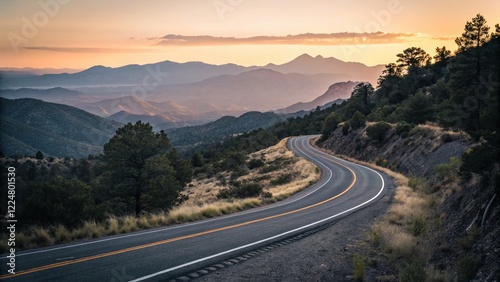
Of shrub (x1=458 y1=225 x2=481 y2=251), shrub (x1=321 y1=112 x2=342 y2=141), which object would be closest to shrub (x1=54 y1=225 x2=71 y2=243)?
shrub (x1=458 y1=225 x2=481 y2=251)

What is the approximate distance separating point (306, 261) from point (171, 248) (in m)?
4.11

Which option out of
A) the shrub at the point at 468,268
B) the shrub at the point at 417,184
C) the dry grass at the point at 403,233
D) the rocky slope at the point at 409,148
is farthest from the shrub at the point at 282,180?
the shrub at the point at 468,268

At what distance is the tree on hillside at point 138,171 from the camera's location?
82.8ft

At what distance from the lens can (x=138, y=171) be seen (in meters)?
25.8

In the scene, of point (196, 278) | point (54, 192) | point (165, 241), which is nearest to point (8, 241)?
point (165, 241)

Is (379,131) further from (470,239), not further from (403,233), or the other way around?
(470,239)

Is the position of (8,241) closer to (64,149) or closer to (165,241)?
(165,241)

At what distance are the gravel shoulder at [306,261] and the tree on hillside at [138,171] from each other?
50.9ft

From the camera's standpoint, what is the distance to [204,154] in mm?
80438

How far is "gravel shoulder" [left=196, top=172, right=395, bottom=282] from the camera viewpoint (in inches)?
336

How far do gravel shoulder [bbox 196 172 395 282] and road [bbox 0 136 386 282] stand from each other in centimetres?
70

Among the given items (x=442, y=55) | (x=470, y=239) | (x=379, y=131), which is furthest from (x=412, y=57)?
(x=470, y=239)

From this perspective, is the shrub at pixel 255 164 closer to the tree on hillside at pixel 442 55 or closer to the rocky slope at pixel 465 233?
the rocky slope at pixel 465 233

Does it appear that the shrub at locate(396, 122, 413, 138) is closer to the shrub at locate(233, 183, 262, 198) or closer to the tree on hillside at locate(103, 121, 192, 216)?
the shrub at locate(233, 183, 262, 198)
